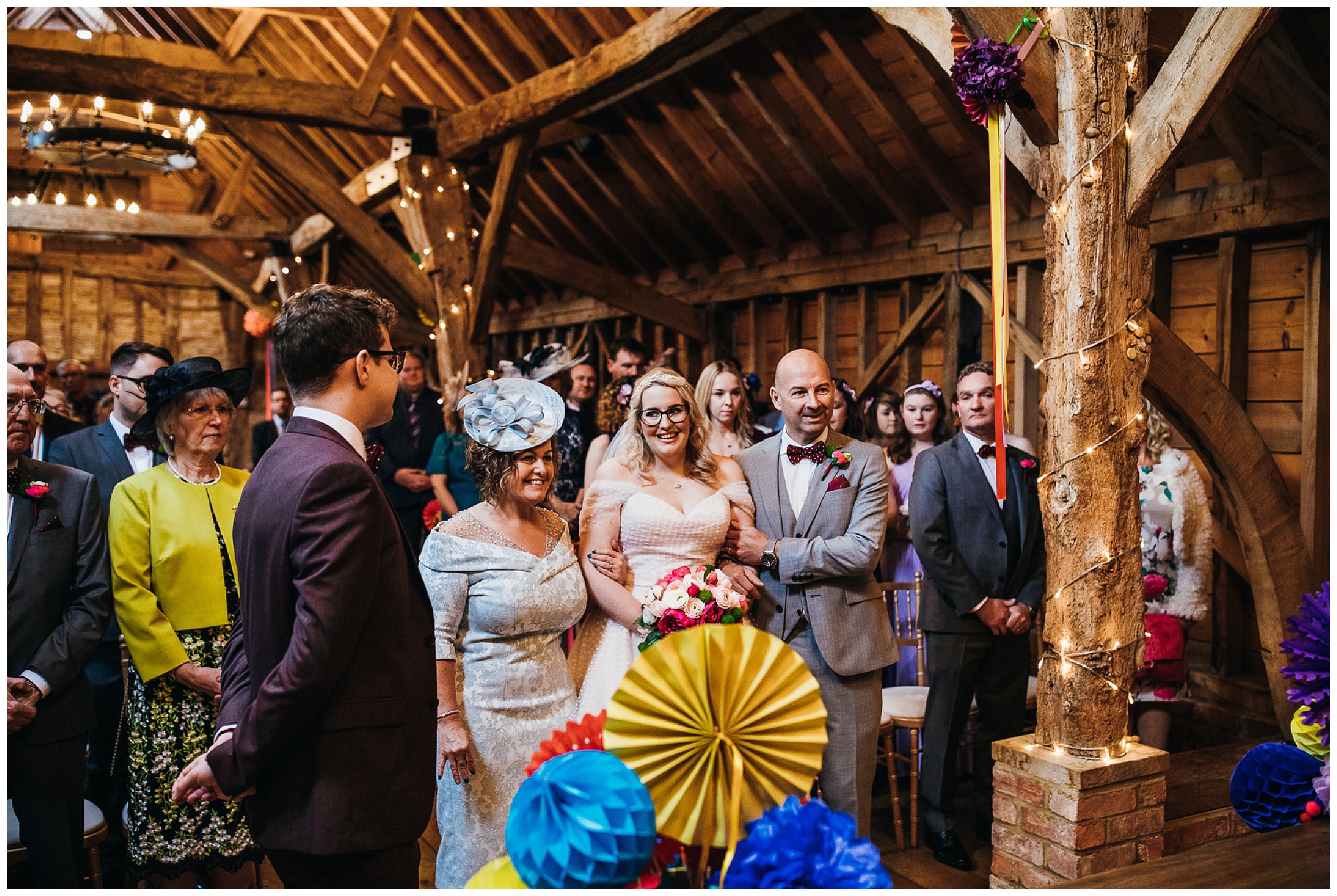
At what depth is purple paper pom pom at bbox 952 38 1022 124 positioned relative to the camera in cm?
268

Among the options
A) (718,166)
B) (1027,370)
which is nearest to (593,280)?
(718,166)

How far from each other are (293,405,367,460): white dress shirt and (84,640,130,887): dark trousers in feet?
6.37

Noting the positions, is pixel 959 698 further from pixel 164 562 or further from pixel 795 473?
pixel 164 562

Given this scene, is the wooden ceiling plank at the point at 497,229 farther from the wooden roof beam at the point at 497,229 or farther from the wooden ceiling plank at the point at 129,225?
the wooden ceiling plank at the point at 129,225

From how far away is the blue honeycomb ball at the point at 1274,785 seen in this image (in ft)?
6.48

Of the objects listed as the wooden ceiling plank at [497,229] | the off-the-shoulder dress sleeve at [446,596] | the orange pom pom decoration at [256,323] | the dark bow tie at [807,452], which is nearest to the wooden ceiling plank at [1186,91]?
the dark bow tie at [807,452]

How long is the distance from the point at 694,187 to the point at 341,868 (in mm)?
6489

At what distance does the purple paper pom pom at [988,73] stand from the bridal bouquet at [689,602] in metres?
1.45

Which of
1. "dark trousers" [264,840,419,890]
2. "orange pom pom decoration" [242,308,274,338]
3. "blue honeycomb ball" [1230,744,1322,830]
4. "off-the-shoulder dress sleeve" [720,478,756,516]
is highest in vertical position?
"orange pom pom decoration" [242,308,274,338]

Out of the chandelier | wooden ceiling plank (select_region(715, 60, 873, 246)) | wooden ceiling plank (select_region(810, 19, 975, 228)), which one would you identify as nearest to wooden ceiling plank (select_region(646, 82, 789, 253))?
wooden ceiling plank (select_region(715, 60, 873, 246))

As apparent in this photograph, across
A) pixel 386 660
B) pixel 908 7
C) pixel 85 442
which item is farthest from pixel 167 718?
pixel 908 7

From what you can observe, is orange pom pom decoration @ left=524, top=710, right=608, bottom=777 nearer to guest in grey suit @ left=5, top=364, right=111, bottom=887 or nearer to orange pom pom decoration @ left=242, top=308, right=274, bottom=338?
guest in grey suit @ left=5, top=364, right=111, bottom=887

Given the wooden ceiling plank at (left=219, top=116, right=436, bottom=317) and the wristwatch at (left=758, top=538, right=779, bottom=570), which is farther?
the wooden ceiling plank at (left=219, top=116, right=436, bottom=317)

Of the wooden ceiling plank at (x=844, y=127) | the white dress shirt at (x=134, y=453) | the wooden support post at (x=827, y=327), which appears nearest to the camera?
the white dress shirt at (x=134, y=453)
